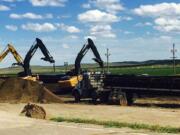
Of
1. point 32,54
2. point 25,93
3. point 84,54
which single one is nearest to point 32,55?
point 32,54

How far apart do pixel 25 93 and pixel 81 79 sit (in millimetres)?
4570

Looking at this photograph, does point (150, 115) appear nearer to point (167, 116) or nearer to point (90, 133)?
point (167, 116)

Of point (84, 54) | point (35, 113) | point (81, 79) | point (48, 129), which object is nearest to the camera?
point (48, 129)

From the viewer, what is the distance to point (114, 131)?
15.7 meters

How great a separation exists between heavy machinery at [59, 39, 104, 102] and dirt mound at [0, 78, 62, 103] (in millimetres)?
2068

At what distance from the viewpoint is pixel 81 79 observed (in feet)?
135

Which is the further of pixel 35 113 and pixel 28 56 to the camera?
pixel 28 56

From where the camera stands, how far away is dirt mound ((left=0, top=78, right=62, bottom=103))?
40.8m

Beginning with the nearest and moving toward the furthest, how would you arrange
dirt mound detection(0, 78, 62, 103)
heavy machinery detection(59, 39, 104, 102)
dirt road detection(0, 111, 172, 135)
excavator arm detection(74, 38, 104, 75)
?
1. dirt road detection(0, 111, 172, 135)
2. heavy machinery detection(59, 39, 104, 102)
3. dirt mound detection(0, 78, 62, 103)
4. excavator arm detection(74, 38, 104, 75)

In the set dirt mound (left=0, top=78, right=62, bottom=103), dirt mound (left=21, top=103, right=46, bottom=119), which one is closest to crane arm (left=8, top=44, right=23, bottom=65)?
dirt mound (left=0, top=78, right=62, bottom=103)

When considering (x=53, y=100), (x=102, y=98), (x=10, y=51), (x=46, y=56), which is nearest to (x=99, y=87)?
(x=102, y=98)

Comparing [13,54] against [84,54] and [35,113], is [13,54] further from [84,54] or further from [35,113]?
[35,113]

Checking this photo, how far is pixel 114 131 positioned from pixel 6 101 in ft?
85.8

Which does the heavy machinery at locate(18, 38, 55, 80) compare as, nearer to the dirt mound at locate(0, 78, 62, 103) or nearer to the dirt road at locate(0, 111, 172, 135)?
the dirt mound at locate(0, 78, 62, 103)
